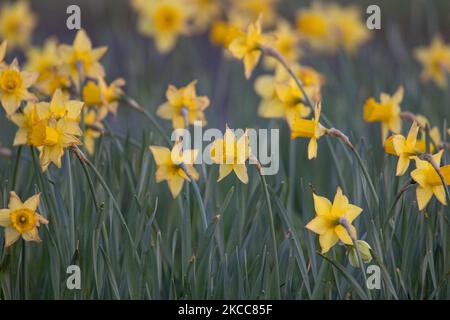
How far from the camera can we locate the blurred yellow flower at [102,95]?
2183 mm

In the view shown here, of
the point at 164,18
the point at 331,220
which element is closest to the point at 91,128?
the point at 331,220

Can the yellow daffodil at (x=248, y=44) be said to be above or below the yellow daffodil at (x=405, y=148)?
above

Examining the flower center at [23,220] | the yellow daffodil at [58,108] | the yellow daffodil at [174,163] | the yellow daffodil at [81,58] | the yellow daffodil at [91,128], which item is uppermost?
the yellow daffodil at [81,58]

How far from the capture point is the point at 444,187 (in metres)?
1.72

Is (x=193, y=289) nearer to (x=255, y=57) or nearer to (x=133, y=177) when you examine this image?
(x=133, y=177)

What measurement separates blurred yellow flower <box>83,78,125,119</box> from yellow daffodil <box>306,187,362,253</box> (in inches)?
30.8

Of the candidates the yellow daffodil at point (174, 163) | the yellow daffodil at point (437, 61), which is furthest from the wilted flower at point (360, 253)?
the yellow daffodil at point (437, 61)

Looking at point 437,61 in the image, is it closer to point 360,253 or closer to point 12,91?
point 360,253

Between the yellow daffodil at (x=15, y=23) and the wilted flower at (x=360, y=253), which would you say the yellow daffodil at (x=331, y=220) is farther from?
the yellow daffodil at (x=15, y=23)

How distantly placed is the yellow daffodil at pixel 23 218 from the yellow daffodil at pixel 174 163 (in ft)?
0.96
